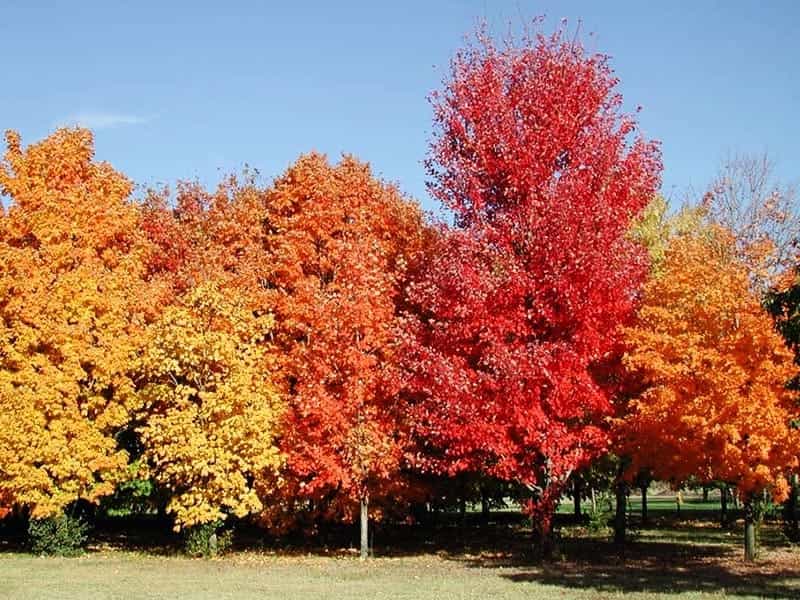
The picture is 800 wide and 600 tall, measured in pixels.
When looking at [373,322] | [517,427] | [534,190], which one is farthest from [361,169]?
Answer: [517,427]

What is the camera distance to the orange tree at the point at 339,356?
30.1 metres

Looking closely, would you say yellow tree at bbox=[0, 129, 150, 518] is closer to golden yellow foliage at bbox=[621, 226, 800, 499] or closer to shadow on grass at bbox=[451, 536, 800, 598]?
shadow on grass at bbox=[451, 536, 800, 598]

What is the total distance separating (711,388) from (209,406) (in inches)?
652

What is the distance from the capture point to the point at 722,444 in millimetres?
24422

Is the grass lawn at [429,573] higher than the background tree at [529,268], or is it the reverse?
the background tree at [529,268]

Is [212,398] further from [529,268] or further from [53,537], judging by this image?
[529,268]

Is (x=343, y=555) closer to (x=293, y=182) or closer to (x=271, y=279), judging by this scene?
(x=271, y=279)

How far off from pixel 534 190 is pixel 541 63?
465 cm

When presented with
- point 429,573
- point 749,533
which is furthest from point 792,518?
point 429,573

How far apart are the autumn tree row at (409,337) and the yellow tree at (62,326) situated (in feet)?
0.29

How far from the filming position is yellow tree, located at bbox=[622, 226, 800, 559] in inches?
928

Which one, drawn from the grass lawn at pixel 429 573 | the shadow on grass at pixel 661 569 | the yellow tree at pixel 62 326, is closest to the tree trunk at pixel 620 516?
the shadow on grass at pixel 661 569

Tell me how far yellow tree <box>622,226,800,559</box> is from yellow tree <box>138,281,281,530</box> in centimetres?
1284

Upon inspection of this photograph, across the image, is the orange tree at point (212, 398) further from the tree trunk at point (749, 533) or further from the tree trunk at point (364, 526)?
the tree trunk at point (749, 533)
